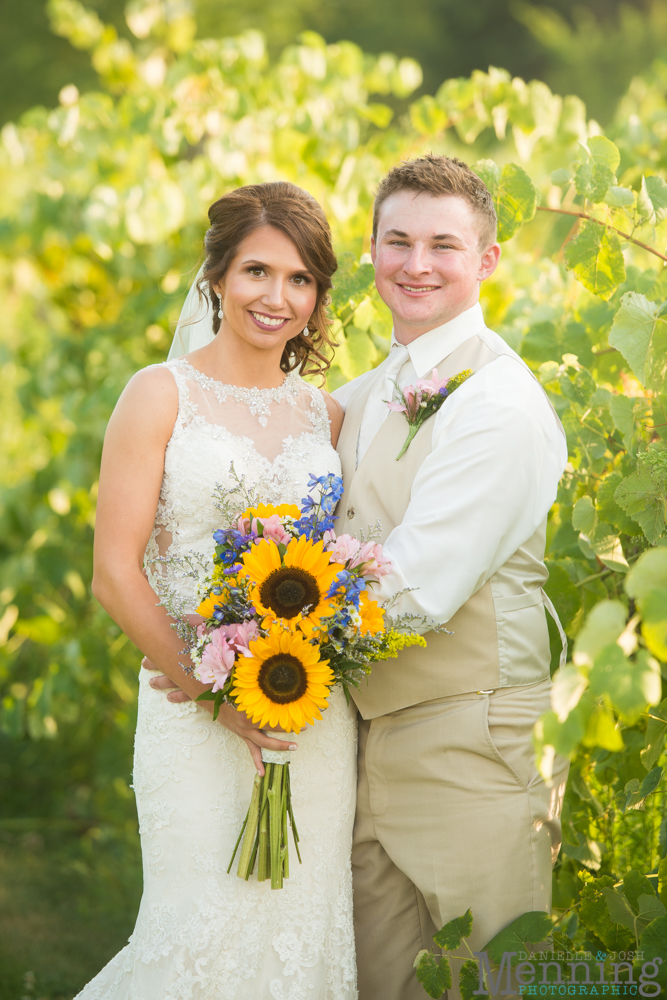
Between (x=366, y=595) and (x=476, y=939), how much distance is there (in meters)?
0.96

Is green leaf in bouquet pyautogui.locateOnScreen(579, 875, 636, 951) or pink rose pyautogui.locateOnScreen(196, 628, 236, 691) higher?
pink rose pyautogui.locateOnScreen(196, 628, 236, 691)

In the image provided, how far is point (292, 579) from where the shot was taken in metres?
1.90

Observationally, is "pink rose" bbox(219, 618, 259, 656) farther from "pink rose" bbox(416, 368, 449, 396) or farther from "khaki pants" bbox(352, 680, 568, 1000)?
"pink rose" bbox(416, 368, 449, 396)

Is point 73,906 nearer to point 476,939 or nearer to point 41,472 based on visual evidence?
point 41,472

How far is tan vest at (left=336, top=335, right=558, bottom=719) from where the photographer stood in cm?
227

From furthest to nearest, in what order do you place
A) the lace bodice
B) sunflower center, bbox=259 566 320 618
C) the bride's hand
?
1. the lace bodice
2. the bride's hand
3. sunflower center, bbox=259 566 320 618

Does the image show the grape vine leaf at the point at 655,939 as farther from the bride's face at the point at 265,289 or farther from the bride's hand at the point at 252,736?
the bride's face at the point at 265,289

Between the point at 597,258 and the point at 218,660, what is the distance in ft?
4.94

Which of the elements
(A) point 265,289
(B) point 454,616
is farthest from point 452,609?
(A) point 265,289

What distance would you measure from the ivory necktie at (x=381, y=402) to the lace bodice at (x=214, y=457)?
11 cm

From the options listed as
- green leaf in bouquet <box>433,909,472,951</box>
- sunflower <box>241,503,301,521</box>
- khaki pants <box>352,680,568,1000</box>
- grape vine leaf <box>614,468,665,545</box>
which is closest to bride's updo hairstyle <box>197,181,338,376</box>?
sunflower <box>241,503,301,521</box>

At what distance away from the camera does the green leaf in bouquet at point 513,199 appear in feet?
8.45

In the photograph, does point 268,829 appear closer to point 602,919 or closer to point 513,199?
point 602,919

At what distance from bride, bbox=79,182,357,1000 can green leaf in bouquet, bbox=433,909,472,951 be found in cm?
35
